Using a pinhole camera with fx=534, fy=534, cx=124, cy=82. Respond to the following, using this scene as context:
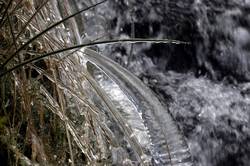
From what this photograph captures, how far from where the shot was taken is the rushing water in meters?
2.98

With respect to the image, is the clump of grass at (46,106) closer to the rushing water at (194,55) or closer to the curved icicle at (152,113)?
the curved icicle at (152,113)

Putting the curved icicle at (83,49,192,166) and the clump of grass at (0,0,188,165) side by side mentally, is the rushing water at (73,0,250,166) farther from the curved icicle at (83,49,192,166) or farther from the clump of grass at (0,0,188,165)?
the clump of grass at (0,0,188,165)

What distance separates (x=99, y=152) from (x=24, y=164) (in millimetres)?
269

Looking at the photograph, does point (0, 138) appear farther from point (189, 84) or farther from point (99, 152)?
point (189, 84)

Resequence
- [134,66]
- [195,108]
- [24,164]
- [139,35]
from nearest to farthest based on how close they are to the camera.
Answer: [24,164], [195,108], [134,66], [139,35]

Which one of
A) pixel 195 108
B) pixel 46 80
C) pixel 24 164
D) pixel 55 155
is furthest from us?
pixel 195 108

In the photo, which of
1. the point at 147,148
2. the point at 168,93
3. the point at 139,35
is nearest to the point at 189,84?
the point at 168,93

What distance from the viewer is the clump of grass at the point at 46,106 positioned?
169cm

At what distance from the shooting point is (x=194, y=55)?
11.2 ft

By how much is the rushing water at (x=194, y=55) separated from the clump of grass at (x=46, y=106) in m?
1.14

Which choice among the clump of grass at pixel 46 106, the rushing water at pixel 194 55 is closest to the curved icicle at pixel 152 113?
the clump of grass at pixel 46 106

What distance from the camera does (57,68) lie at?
186cm

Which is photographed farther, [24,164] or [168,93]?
[168,93]

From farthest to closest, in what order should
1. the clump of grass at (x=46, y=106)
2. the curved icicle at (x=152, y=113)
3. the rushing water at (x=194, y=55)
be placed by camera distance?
the rushing water at (x=194, y=55)
the curved icicle at (x=152, y=113)
the clump of grass at (x=46, y=106)
